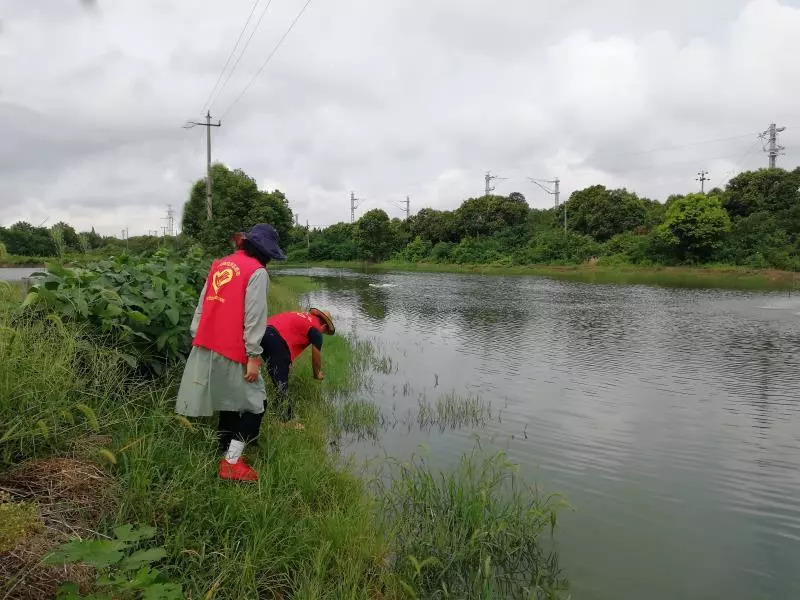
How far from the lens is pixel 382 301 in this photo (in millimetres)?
23328

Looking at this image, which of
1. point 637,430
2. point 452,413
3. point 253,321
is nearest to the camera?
point 253,321

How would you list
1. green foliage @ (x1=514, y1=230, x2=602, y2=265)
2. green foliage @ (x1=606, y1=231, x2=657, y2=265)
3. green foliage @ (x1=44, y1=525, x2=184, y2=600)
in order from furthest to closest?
green foliage @ (x1=514, y1=230, x2=602, y2=265)
green foliage @ (x1=606, y1=231, x2=657, y2=265)
green foliage @ (x1=44, y1=525, x2=184, y2=600)

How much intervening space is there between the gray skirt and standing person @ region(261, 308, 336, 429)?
1514mm

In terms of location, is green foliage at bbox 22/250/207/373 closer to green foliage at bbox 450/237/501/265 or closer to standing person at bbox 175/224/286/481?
standing person at bbox 175/224/286/481

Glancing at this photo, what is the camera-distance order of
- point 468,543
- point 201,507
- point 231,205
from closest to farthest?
point 201,507 < point 468,543 < point 231,205

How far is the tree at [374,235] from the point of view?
A: 62.0 metres

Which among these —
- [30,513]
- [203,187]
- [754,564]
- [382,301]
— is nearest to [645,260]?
[382,301]

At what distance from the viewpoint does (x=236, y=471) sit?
3.69 metres

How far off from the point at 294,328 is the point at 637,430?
474 cm

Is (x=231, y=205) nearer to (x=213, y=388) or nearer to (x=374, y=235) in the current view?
(x=374, y=235)

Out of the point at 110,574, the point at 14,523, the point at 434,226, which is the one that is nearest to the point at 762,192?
the point at 434,226

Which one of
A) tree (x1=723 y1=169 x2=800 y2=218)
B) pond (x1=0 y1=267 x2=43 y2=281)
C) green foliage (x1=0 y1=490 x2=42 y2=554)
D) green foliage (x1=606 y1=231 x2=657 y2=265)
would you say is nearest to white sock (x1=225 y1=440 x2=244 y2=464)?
green foliage (x1=0 y1=490 x2=42 y2=554)

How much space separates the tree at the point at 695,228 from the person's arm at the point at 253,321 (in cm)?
4273

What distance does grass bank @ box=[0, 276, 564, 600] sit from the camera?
2.65 meters
